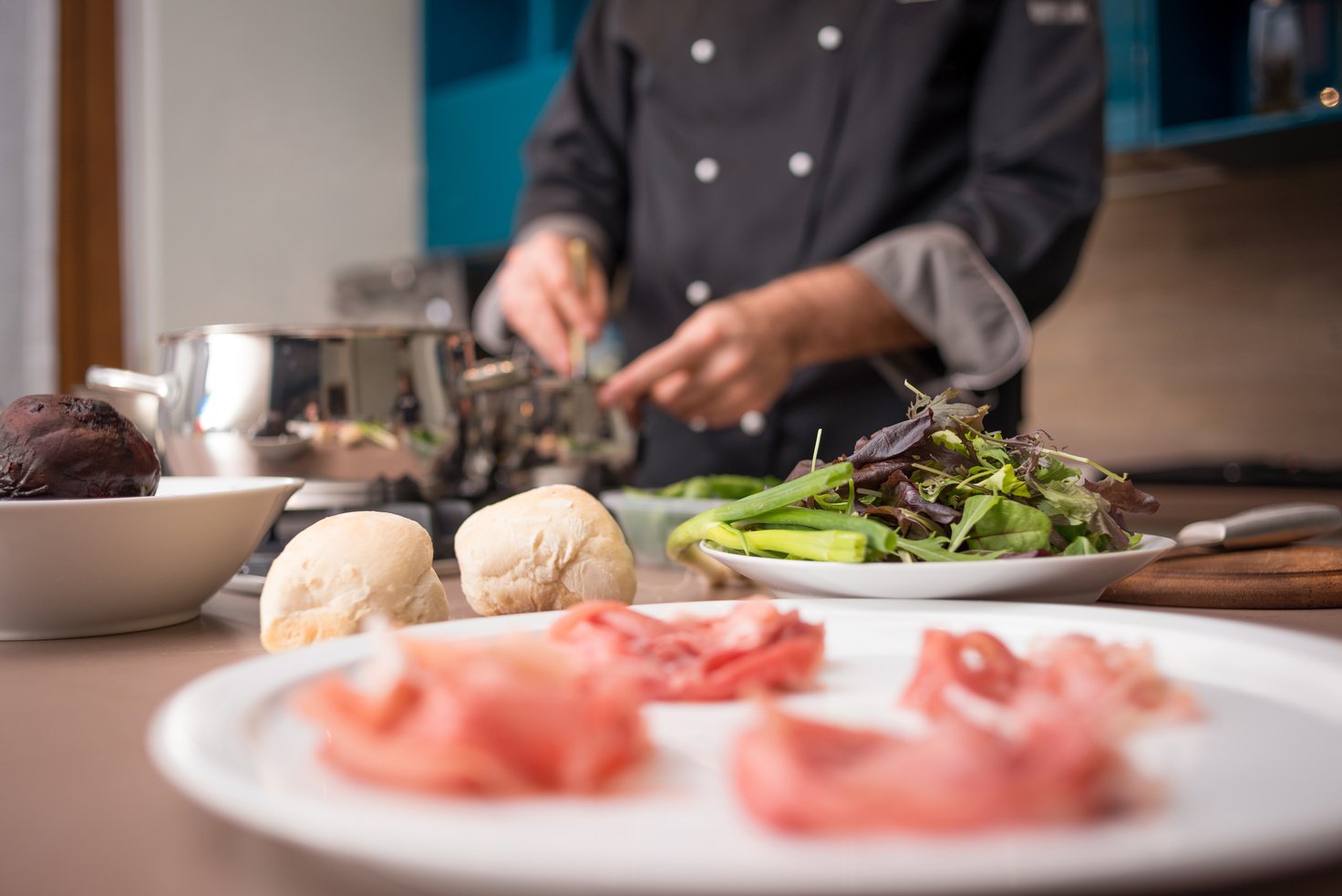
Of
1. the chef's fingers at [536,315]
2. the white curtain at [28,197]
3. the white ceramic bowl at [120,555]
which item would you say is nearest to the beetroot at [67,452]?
the white ceramic bowl at [120,555]

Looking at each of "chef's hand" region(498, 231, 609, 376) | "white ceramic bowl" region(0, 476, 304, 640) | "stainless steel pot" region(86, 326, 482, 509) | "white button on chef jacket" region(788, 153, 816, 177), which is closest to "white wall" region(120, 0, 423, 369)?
"chef's hand" region(498, 231, 609, 376)

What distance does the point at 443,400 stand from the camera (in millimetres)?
1037

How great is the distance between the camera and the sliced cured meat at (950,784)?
0.30m

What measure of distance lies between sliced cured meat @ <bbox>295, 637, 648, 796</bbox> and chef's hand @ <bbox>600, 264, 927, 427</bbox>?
1117mm

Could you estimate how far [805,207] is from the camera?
1.92m

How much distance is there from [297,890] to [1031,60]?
1741 mm

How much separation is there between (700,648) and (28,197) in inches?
141

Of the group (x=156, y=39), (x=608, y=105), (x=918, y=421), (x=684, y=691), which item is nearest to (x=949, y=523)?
(x=918, y=421)

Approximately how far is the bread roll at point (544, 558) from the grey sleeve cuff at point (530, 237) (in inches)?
49.6

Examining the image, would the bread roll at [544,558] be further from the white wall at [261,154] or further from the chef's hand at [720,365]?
the white wall at [261,154]

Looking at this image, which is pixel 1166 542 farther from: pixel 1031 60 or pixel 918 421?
pixel 1031 60

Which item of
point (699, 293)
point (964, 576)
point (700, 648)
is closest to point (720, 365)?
point (699, 293)

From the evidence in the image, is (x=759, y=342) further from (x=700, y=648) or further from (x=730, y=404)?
(x=700, y=648)

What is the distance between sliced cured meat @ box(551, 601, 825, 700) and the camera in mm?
503
